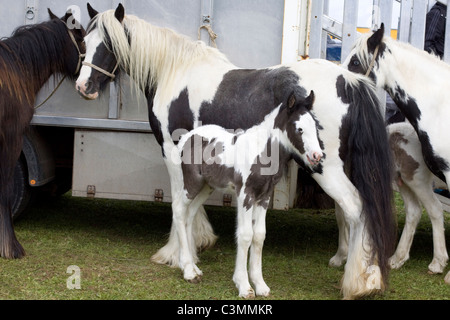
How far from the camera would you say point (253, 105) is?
4773mm

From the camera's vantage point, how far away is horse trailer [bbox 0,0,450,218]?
209 inches

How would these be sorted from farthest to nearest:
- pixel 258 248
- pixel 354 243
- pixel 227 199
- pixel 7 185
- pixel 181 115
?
pixel 227 199
pixel 7 185
pixel 181 115
pixel 354 243
pixel 258 248

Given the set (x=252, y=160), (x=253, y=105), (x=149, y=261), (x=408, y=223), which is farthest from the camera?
(x=408, y=223)

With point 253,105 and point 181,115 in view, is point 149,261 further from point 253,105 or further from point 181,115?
point 253,105

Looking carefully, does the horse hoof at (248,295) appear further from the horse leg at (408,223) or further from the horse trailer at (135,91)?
the horse leg at (408,223)

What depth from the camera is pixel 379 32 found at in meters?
4.80

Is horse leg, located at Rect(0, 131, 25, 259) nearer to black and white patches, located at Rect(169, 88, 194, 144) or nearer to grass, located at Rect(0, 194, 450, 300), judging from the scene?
grass, located at Rect(0, 194, 450, 300)

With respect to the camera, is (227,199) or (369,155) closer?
(369,155)

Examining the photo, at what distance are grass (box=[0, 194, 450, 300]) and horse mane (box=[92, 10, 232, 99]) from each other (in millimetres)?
1580

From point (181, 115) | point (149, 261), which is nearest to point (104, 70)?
point (181, 115)

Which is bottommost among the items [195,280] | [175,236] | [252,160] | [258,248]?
[195,280]

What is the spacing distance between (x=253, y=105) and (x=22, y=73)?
2.04m

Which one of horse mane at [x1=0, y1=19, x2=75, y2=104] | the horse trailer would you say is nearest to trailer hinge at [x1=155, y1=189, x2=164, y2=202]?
the horse trailer
